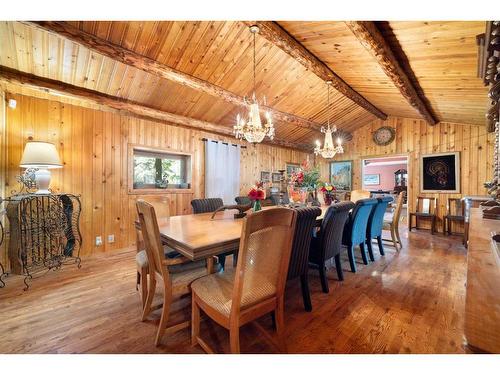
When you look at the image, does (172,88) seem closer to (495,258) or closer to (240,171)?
(240,171)

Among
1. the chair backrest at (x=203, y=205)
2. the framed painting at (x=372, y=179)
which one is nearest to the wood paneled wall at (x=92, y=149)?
the chair backrest at (x=203, y=205)

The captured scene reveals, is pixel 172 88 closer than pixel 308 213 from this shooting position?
No

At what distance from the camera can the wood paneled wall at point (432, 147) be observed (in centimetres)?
476

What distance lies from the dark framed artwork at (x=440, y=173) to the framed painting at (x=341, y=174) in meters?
1.79

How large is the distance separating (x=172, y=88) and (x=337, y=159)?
5502mm

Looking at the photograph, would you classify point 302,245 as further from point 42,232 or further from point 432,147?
point 432,147

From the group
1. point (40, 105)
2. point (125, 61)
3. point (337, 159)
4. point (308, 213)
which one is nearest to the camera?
point (308, 213)

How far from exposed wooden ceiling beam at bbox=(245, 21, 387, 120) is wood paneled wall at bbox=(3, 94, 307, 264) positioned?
2.35 meters

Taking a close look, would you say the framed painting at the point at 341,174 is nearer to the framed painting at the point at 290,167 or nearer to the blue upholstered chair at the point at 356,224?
the framed painting at the point at 290,167

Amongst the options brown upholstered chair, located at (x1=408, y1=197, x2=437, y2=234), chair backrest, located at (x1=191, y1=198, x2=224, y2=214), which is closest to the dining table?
chair backrest, located at (x1=191, y1=198, x2=224, y2=214)

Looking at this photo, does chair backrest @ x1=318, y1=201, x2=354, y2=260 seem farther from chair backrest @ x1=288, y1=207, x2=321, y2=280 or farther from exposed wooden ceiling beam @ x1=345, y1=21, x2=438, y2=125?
exposed wooden ceiling beam @ x1=345, y1=21, x2=438, y2=125

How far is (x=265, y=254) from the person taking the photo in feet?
4.11

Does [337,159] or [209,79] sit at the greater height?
[209,79]
